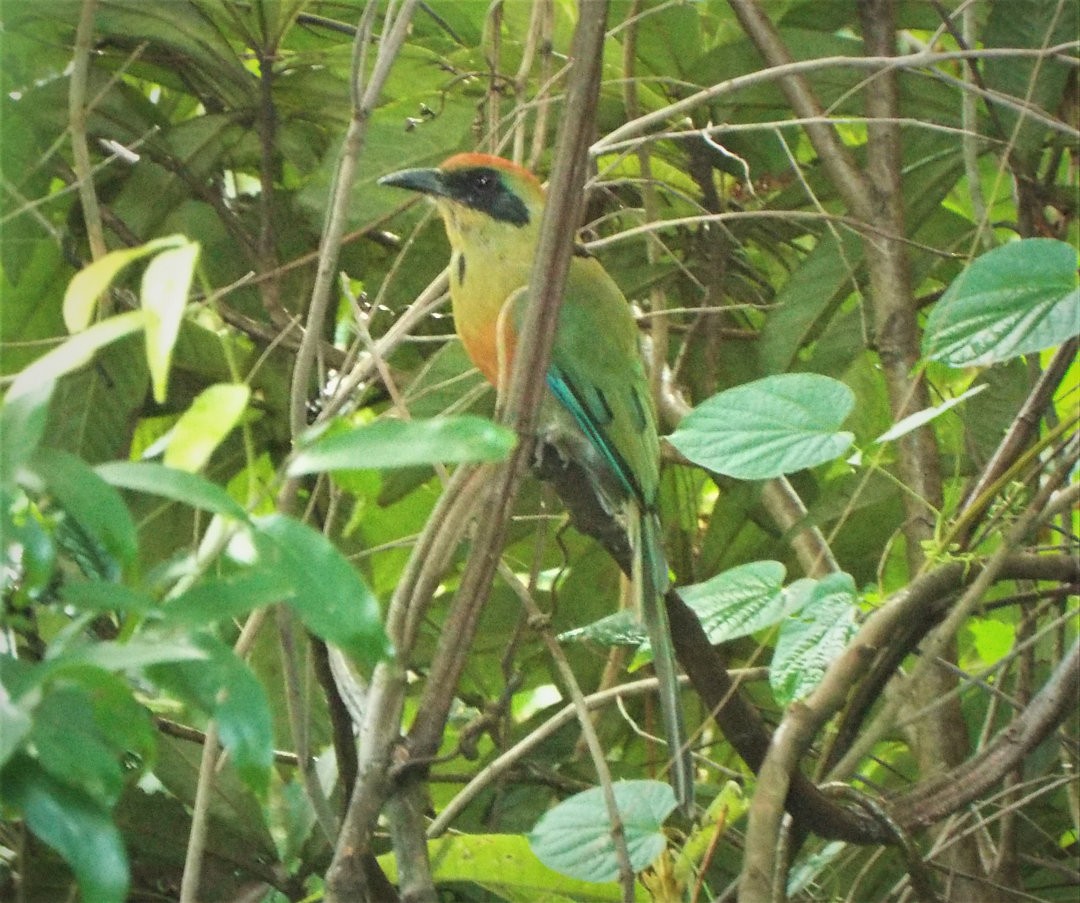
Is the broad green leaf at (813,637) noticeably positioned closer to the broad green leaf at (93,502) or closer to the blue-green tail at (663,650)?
the blue-green tail at (663,650)

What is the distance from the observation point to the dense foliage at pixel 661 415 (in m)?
1.29

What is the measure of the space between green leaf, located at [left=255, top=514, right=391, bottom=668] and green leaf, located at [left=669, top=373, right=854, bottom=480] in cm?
74

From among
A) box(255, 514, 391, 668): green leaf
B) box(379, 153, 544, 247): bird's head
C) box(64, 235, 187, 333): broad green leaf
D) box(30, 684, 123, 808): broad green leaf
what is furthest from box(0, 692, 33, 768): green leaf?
box(379, 153, 544, 247): bird's head

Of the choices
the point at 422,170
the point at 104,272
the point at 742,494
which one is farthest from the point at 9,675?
the point at 742,494

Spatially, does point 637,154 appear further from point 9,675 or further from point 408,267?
point 9,675

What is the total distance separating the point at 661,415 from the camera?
2066 mm

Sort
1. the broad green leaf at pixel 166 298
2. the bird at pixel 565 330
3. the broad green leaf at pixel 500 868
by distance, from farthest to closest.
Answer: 1. the bird at pixel 565 330
2. the broad green leaf at pixel 500 868
3. the broad green leaf at pixel 166 298

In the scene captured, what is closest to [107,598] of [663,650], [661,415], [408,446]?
[408,446]

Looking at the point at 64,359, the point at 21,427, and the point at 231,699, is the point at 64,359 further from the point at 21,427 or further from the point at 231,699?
the point at 231,699

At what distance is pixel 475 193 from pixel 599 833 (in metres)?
0.93

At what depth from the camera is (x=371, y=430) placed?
2.09ft

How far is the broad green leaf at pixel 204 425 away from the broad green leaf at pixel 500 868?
874 mm

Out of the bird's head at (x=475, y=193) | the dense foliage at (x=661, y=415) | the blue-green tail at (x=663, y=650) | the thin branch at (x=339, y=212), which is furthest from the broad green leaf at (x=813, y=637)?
A: the bird's head at (x=475, y=193)

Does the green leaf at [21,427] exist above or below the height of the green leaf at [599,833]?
above
